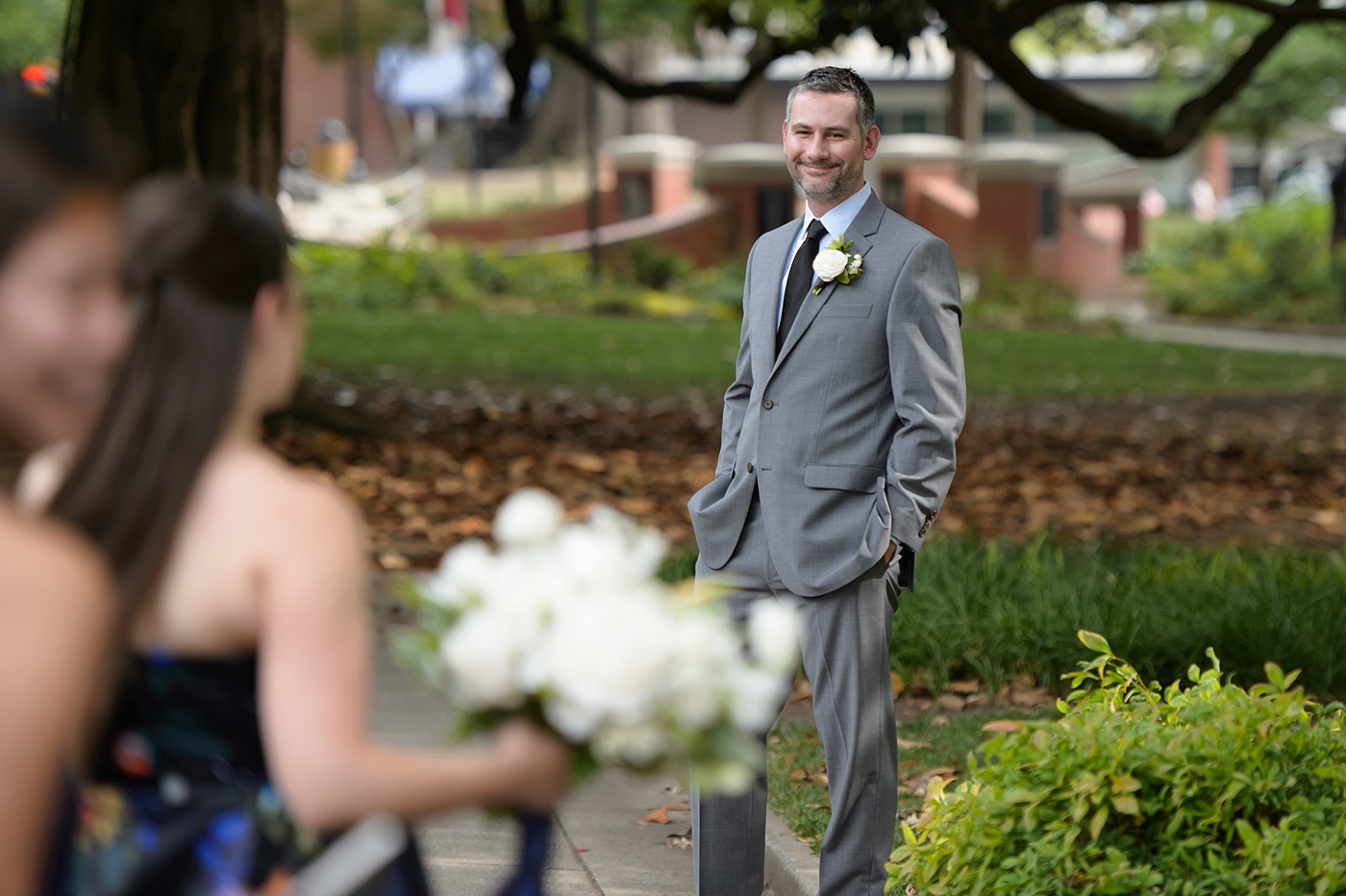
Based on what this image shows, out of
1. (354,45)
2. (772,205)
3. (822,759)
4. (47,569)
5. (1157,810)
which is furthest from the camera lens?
(354,45)

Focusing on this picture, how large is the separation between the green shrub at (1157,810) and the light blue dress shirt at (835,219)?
47.0 inches

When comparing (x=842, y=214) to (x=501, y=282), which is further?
(x=501, y=282)

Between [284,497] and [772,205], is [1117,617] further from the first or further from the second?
[772,205]

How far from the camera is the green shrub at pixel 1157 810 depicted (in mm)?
3186

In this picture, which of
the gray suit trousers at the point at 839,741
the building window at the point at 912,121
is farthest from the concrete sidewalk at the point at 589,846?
the building window at the point at 912,121

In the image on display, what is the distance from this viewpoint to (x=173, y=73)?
11.0m

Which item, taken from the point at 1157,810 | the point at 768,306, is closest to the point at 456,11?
the point at 768,306

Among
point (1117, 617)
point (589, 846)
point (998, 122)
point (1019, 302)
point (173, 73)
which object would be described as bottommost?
point (589, 846)

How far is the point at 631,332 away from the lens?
66.8ft

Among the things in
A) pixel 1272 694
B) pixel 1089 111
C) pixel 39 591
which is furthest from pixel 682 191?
pixel 39 591

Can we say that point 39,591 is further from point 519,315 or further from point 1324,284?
point 1324,284

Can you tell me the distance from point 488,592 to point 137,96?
10112mm

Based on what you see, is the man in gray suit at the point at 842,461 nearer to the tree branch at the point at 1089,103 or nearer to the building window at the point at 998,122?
the tree branch at the point at 1089,103

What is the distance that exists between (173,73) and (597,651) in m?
10.2
